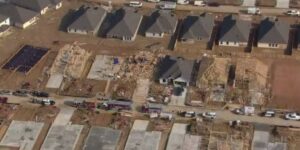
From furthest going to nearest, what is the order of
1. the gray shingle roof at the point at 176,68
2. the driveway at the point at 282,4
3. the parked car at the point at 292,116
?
1. the driveway at the point at 282,4
2. the gray shingle roof at the point at 176,68
3. the parked car at the point at 292,116

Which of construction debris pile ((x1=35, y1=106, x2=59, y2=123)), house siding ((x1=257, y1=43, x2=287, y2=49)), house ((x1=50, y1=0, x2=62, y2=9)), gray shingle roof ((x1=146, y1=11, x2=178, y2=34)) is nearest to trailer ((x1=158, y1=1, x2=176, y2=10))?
gray shingle roof ((x1=146, y1=11, x2=178, y2=34))

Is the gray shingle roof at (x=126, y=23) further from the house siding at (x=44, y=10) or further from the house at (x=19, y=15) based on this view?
the house at (x=19, y=15)

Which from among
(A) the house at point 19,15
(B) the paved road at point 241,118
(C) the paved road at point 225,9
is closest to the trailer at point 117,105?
(B) the paved road at point 241,118

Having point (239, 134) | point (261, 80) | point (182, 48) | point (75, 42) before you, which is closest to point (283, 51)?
point (261, 80)

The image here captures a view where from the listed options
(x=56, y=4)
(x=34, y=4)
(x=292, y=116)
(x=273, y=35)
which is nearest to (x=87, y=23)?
(x=56, y=4)

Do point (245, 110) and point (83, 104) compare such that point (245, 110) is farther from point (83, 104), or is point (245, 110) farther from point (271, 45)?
point (83, 104)

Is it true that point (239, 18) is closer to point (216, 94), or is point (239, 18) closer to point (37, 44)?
point (216, 94)
